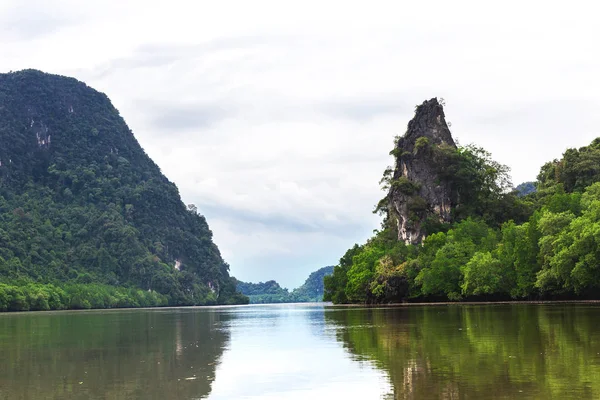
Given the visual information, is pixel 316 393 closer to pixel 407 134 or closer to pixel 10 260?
pixel 407 134

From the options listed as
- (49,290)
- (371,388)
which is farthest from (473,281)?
(49,290)

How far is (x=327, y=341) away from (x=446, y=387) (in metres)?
17.0

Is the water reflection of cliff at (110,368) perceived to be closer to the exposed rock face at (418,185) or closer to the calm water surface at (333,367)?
the calm water surface at (333,367)

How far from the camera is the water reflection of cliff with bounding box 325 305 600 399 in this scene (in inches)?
701

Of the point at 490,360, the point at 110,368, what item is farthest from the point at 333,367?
the point at 110,368

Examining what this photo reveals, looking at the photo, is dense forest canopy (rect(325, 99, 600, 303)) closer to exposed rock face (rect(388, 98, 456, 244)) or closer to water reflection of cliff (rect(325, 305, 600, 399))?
exposed rock face (rect(388, 98, 456, 244))

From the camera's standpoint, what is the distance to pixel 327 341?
35.2 m

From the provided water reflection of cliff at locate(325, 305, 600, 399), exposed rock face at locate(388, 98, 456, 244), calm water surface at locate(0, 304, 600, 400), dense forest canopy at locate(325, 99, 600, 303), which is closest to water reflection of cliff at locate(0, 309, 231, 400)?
calm water surface at locate(0, 304, 600, 400)

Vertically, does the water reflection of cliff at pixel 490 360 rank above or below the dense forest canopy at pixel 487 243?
below

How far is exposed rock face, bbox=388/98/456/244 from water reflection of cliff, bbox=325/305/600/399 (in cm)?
9343

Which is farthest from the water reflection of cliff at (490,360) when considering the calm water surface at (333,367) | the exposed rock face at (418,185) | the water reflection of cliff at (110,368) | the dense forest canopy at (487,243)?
the exposed rock face at (418,185)

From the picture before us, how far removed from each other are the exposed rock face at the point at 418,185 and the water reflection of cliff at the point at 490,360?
93429 mm

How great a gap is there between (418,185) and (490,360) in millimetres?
109946

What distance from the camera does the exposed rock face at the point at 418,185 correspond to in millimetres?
130500
